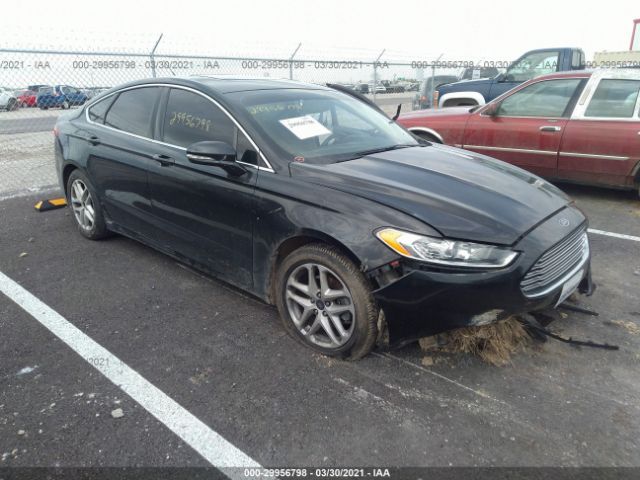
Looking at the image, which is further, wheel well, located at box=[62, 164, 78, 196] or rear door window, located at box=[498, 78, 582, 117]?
rear door window, located at box=[498, 78, 582, 117]

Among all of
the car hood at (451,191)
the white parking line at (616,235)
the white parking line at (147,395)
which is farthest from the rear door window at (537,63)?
the white parking line at (147,395)

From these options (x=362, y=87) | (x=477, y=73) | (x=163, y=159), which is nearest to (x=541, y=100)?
(x=163, y=159)

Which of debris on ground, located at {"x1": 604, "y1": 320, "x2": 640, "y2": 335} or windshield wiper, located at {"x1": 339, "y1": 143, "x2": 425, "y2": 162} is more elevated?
windshield wiper, located at {"x1": 339, "y1": 143, "x2": 425, "y2": 162}

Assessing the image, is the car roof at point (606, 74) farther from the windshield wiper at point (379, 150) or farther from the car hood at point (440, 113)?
the windshield wiper at point (379, 150)

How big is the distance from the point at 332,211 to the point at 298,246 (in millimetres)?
356

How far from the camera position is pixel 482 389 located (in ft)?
8.55

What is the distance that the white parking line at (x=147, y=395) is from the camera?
218 centimetres

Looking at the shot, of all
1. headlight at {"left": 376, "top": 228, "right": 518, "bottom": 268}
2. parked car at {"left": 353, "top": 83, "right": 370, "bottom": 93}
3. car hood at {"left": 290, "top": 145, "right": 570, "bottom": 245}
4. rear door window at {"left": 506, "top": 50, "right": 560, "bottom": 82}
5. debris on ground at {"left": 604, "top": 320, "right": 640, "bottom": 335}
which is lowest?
debris on ground at {"left": 604, "top": 320, "right": 640, "bottom": 335}

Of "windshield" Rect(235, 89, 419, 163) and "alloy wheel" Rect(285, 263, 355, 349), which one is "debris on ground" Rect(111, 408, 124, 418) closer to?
"alloy wheel" Rect(285, 263, 355, 349)

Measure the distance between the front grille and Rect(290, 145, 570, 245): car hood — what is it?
0.60 ft

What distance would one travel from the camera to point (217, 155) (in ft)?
9.91

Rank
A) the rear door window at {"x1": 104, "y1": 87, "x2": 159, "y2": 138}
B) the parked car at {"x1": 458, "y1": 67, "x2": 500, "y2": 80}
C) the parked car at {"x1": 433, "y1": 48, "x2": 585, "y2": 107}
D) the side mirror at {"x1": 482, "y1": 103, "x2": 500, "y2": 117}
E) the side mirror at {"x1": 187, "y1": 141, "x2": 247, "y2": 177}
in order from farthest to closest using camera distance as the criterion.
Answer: the parked car at {"x1": 458, "y1": 67, "x2": 500, "y2": 80} → the parked car at {"x1": 433, "y1": 48, "x2": 585, "y2": 107} → the side mirror at {"x1": 482, "y1": 103, "x2": 500, "y2": 117} → the rear door window at {"x1": 104, "y1": 87, "x2": 159, "y2": 138} → the side mirror at {"x1": 187, "y1": 141, "x2": 247, "y2": 177}

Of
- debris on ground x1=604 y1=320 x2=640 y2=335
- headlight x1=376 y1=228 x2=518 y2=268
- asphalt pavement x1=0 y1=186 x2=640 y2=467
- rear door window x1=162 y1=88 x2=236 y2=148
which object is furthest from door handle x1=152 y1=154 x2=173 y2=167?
debris on ground x1=604 y1=320 x2=640 y2=335

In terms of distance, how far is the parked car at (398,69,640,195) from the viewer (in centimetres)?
582
